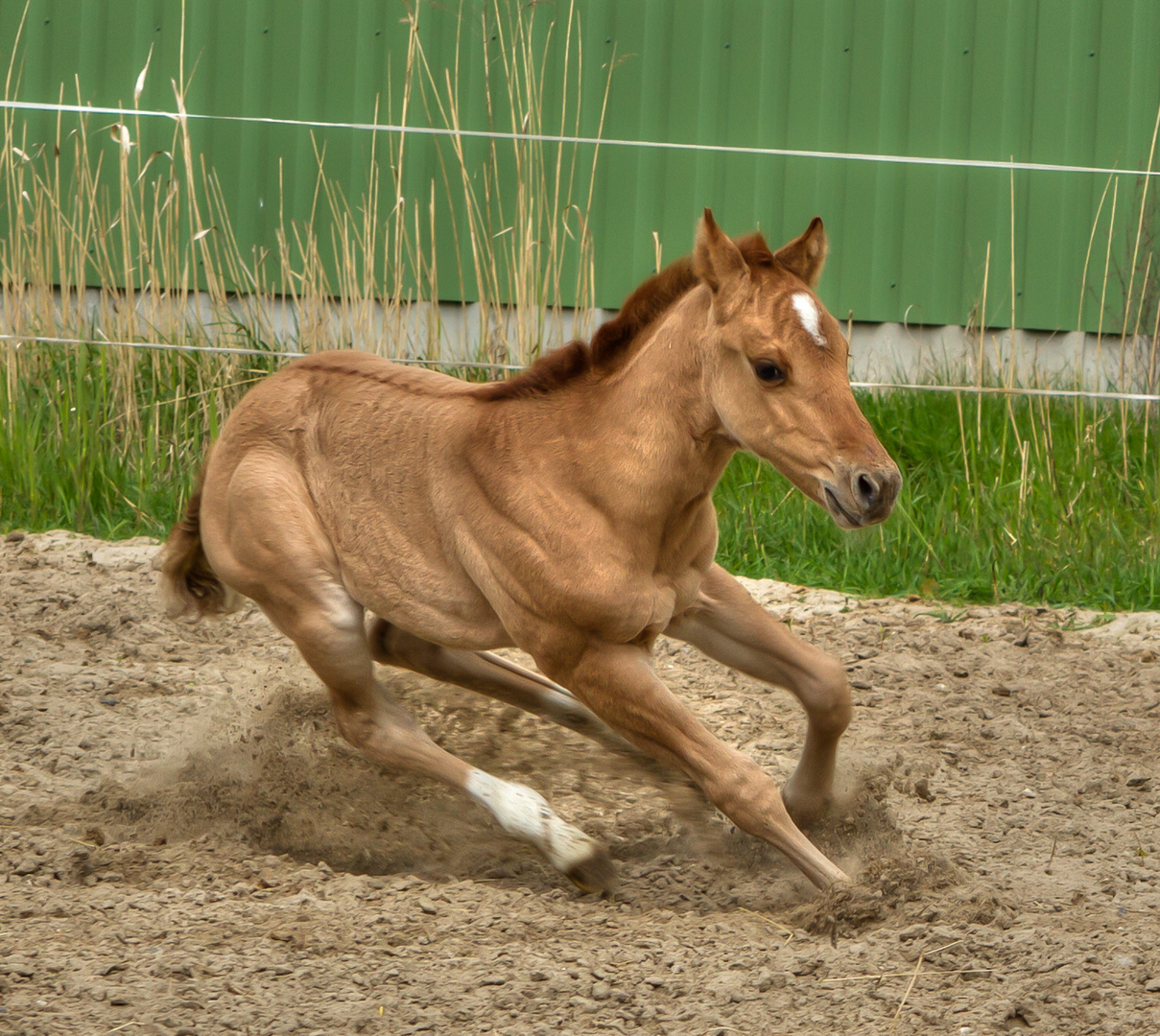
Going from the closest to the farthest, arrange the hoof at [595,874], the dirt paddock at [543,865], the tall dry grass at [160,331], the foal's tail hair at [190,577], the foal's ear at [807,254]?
the dirt paddock at [543,865]
the foal's ear at [807,254]
the hoof at [595,874]
the foal's tail hair at [190,577]
the tall dry grass at [160,331]

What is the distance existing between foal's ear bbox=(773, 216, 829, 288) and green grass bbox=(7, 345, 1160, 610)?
8.00 feet

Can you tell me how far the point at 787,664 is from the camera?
3.52 metres

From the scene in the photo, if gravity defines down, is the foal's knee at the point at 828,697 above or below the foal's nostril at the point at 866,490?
below

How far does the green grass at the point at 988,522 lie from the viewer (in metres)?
5.48

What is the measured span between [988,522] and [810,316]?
10.2 ft

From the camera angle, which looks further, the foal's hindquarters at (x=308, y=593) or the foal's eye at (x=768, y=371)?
the foal's hindquarters at (x=308, y=593)

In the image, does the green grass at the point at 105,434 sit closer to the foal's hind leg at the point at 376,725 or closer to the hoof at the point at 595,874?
the foal's hind leg at the point at 376,725

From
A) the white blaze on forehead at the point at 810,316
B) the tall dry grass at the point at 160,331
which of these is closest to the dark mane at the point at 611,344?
the white blaze on forehead at the point at 810,316

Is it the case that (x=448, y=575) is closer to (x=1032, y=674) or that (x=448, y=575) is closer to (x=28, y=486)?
(x=1032, y=674)

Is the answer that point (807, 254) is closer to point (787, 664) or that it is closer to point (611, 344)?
point (611, 344)

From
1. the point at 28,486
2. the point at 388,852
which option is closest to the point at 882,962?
the point at 388,852

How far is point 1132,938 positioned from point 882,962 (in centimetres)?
54

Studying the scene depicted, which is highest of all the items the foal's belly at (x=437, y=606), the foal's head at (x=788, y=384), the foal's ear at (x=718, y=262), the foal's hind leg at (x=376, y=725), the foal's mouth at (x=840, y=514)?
the foal's ear at (x=718, y=262)

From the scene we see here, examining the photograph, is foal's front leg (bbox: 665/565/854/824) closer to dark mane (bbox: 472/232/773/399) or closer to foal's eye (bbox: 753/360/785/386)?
dark mane (bbox: 472/232/773/399)
